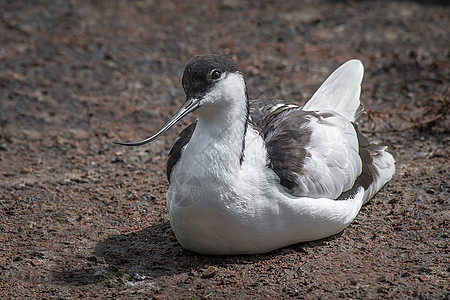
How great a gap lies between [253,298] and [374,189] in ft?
6.19

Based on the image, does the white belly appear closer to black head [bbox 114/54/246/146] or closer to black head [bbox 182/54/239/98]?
black head [bbox 114/54/246/146]

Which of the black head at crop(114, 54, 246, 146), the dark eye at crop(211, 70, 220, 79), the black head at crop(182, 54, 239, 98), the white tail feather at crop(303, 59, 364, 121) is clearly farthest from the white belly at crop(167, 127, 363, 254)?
the white tail feather at crop(303, 59, 364, 121)

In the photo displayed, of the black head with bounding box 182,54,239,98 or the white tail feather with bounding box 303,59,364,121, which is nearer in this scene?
the black head with bounding box 182,54,239,98

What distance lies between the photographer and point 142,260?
497 centimetres

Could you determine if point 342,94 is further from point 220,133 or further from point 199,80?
point 199,80

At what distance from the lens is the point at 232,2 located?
11031 mm

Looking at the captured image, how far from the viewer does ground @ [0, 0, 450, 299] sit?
15.2ft

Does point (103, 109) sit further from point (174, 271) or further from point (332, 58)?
point (174, 271)

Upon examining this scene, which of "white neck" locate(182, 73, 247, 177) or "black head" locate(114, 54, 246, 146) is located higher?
"black head" locate(114, 54, 246, 146)

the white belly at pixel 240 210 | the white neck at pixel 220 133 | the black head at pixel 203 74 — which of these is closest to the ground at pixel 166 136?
the white belly at pixel 240 210

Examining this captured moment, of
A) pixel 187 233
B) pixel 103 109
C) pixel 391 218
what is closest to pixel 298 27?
pixel 103 109

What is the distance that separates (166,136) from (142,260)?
275cm

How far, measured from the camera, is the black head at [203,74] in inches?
178

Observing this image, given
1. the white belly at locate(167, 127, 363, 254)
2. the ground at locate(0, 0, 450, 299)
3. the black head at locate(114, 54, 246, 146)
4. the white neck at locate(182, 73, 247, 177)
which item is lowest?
the ground at locate(0, 0, 450, 299)
